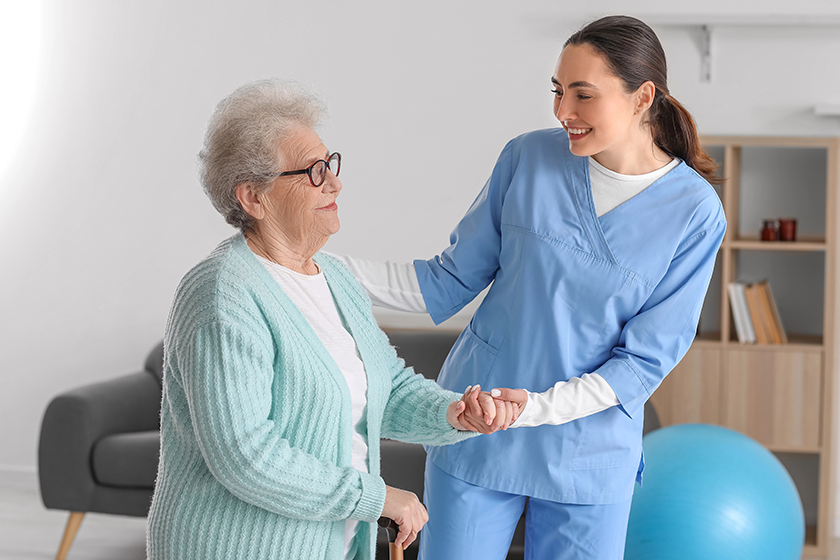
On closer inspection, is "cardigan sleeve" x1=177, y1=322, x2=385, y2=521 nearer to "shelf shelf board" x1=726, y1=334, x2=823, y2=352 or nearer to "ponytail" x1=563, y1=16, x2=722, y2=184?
"ponytail" x1=563, y1=16, x2=722, y2=184

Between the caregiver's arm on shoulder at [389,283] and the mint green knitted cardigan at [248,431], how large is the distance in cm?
38

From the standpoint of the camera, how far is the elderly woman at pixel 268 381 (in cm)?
107

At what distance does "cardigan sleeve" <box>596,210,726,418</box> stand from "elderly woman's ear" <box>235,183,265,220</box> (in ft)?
2.29

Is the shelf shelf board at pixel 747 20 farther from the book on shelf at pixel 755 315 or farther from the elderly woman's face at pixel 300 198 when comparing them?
the elderly woman's face at pixel 300 198

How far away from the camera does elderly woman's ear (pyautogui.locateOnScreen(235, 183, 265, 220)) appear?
3.92ft

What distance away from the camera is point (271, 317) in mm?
1126

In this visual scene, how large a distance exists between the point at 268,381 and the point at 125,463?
211 cm

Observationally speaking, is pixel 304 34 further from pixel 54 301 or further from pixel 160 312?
pixel 54 301

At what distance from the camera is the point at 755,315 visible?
334 cm

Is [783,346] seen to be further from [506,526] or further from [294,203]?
[294,203]

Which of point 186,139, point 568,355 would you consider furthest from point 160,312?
point 568,355

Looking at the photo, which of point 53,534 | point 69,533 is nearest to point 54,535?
point 53,534

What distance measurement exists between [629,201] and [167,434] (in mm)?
926

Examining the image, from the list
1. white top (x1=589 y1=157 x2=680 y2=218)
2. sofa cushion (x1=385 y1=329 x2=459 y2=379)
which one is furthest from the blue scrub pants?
sofa cushion (x1=385 y1=329 x2=459 y2=379)
